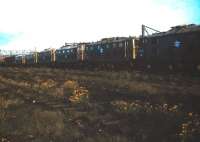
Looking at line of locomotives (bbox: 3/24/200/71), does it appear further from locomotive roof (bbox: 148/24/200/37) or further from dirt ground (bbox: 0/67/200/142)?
dirt ground (bbox: 0/67/200/142)

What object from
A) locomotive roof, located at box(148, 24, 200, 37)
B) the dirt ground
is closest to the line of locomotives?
locomotive roof, located at box(148, 24, 200, 37)

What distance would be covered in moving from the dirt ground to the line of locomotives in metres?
6.92

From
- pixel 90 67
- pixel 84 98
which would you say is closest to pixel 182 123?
pixel 84 98

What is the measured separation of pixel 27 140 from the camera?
999 centimetres

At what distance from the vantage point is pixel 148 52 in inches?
1085

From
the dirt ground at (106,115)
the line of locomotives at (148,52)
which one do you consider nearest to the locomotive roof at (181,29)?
the line of locomotives at (148,52)

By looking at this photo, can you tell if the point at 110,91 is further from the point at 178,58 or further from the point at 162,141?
the point at 178,58

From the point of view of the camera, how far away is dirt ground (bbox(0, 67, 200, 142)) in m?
9.85

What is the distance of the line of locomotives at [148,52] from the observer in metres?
23.8

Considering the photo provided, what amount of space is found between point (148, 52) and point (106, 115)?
16.3m

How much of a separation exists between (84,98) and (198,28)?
40.6 feet

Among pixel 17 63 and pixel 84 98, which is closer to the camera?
pixel 84 98

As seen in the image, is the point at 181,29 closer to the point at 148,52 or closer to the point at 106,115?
the point at 148,52

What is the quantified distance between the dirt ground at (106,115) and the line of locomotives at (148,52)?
22.7 ft
